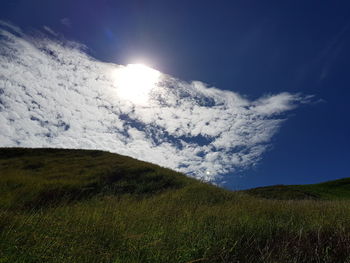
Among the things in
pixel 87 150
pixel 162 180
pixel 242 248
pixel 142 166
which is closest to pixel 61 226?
pixel 242 248

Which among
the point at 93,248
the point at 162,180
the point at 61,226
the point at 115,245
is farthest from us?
the point at 162,180

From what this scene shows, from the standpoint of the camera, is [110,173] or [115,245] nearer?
[115,245]

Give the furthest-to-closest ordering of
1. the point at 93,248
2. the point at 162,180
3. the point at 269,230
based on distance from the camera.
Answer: the point at 162,180 → the point at 269,230 → the point at 93,248

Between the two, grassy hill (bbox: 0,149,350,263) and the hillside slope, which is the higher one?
the hillside slope

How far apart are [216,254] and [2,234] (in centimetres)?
300

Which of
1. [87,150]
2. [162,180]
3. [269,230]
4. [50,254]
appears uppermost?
[87,150]

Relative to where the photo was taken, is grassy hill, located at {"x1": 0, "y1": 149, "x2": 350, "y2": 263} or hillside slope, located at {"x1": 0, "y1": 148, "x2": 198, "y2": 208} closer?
grassy hill, located at {"x1": 0, "y1": 149, "x2": 350, "y2": 263}

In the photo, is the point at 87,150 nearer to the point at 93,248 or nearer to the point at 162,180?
the point at 162,180

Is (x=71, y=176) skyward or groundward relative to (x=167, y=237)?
skyward

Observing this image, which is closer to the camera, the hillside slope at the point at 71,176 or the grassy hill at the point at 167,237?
the grassy hill at the point at 167,237

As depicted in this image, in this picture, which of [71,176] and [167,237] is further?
[71,176]

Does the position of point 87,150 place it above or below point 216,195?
above

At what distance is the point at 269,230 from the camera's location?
461 cm

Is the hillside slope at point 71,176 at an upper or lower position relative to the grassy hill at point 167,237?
upper
